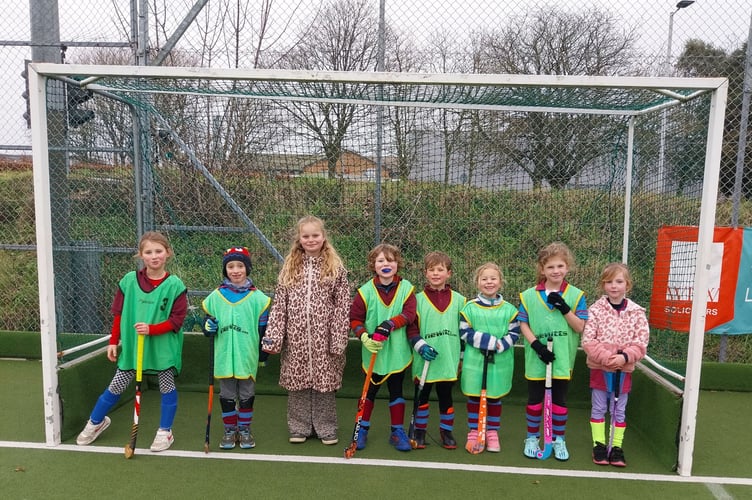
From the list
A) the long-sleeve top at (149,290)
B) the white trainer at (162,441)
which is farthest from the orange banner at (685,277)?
the white trainer at (162,441)

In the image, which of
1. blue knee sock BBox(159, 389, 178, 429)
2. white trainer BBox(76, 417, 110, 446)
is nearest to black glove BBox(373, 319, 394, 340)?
blue knee sock BBox(159, 389, 178, 429)

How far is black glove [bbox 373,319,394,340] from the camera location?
11.5 feet

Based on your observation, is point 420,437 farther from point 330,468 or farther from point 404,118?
point 404,118

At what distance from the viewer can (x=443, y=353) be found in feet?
12.0

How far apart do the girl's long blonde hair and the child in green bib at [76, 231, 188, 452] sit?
0.69m

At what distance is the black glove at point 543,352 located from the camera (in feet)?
11.7

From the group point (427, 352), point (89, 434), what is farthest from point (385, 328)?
point (89, 434)

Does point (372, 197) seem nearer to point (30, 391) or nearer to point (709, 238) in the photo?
point (709, 238)

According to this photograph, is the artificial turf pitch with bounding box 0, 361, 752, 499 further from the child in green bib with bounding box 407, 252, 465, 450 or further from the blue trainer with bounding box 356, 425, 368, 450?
the child in green bib with bounding box 407, 252, 465, 450

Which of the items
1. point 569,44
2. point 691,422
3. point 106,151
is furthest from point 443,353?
point 569,44

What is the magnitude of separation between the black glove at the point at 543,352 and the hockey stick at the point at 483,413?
27cm

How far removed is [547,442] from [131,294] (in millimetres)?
2795

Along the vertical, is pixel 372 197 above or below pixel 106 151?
below

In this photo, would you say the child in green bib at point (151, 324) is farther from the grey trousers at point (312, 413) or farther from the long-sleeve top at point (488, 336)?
the long-sleeve top at point (488, 336)
